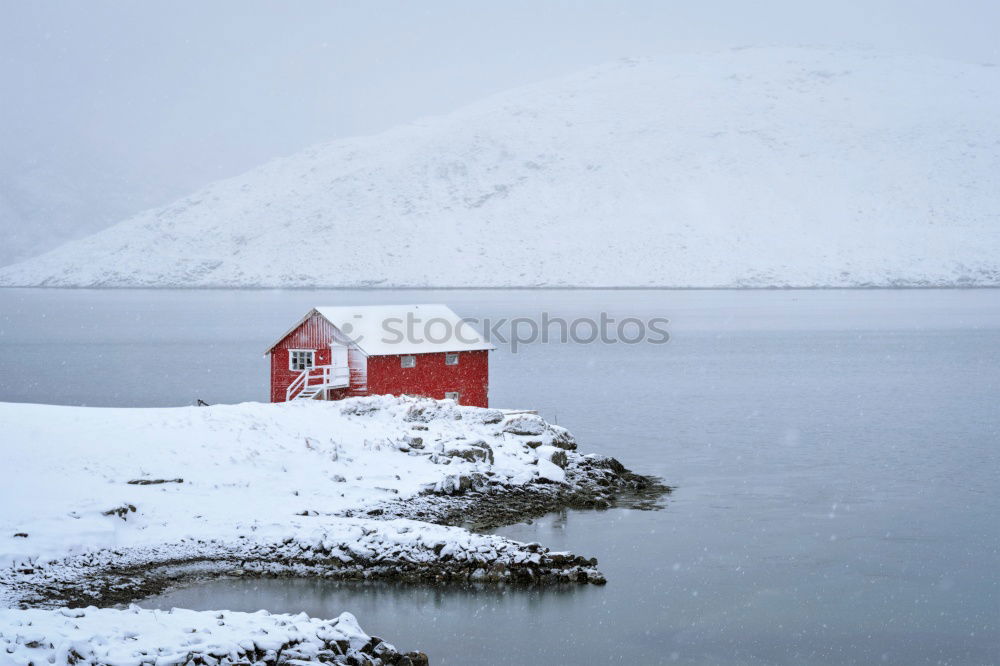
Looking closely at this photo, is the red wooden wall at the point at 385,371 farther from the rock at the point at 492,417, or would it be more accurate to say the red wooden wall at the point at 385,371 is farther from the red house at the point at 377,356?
the rock at the point at 492,417

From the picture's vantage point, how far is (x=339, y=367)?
35250 millimetres

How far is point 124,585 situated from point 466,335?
1918cm

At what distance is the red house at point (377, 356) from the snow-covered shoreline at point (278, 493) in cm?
299

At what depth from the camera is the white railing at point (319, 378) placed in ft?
115

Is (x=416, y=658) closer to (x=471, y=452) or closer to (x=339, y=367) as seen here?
(x=471, y=452)

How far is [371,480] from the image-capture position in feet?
87.6

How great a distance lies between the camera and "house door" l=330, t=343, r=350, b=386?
35.2 metres

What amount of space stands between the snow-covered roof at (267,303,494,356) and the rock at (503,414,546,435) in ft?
15.7

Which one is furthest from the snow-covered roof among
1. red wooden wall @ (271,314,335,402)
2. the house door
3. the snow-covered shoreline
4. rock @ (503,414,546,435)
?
rock @ (503,414,546,435)

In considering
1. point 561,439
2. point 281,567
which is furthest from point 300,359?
point 281,567

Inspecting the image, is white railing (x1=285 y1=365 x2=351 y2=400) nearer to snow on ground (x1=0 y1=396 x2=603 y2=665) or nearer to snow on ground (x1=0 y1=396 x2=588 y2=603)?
snow on ground (x1=0 y1=396 x2=603 y2=665)

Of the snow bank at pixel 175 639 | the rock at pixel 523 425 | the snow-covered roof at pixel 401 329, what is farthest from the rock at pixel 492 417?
the snow bank at pixel 175 639

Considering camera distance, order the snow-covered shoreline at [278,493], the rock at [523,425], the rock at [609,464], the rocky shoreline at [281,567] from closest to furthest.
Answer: the rocky shoreline at [281,567] < the snow-covered shoreline at [278,493] < the rock at [523,425] < the rock at [609,464]

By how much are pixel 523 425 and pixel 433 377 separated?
5263 millimetres
